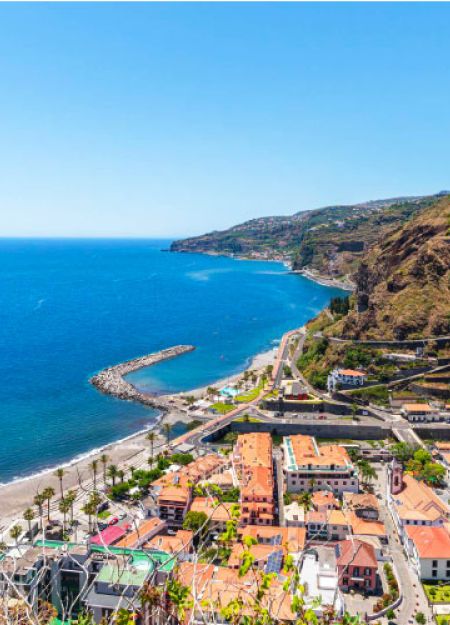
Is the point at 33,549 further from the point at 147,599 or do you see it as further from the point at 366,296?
the point at 366,296

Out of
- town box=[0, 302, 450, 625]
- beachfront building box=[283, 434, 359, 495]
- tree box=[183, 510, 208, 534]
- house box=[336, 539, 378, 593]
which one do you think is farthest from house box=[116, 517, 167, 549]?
house box=[336, 539, 378, 593]

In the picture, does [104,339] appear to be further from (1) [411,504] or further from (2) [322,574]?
(2) [322,574]

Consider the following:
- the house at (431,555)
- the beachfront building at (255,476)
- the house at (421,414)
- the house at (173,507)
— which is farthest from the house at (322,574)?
the house at (421,414)

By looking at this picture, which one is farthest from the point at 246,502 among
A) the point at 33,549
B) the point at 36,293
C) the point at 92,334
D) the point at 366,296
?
the point at 36,293

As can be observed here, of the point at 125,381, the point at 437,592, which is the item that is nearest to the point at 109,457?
the point at 125,381

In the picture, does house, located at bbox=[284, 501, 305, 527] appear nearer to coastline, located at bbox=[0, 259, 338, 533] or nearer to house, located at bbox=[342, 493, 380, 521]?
house, located at bbox=[342, 493, 380, 521]

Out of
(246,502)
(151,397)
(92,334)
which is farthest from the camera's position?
(92,334)

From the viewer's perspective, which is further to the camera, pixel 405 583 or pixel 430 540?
pixel 430 540
